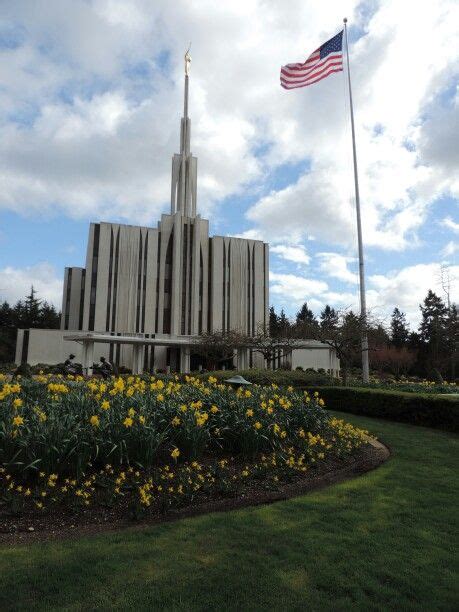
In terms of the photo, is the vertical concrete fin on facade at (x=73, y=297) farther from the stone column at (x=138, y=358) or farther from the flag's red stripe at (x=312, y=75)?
the flag's red stripe at (x=312, y=75)

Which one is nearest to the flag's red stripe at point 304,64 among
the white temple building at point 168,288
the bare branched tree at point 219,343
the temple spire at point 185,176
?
the bare branched tree at point 219,343

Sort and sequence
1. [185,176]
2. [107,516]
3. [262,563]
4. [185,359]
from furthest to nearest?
[185,176] → [185,359] → [107,516] → [262,563]

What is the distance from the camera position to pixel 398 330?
69500 mm

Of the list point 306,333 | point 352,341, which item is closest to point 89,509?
point 352,341

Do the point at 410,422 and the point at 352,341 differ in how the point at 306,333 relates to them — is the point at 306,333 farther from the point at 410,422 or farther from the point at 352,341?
the point at 410,422

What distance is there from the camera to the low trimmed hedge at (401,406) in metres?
10.9

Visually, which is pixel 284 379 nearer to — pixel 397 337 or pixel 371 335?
pixel 371 335

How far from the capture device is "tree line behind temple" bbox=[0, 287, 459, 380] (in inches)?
917

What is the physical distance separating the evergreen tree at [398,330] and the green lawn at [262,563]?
62256mm

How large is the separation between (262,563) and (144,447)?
2373 millimetres

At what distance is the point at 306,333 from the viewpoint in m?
26.1

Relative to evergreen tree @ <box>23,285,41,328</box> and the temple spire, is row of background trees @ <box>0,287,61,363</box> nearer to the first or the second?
evergreen tree @ <box>23,285,41,328</box>

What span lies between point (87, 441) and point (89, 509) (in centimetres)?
87

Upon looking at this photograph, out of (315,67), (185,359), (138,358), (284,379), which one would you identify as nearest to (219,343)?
(138,358)
